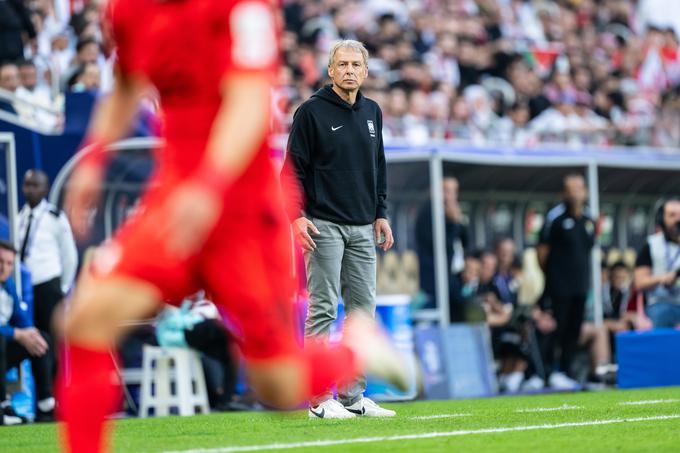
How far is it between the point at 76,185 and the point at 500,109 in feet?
54.4

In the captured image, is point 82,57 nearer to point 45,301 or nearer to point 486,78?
point 45,301

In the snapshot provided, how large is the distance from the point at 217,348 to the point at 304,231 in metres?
4.55

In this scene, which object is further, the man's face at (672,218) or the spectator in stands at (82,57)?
the spectator in stands at (82,57)

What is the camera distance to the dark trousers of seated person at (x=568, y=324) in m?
15.9

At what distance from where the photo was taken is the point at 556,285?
52.3 feet

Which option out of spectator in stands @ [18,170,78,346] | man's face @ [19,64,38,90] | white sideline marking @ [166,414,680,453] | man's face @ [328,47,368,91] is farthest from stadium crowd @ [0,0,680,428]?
white sideline marking @ [166,414,680,453]

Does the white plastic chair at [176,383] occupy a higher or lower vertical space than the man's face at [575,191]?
lower

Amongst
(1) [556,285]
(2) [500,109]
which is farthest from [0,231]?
(2) [500,109]

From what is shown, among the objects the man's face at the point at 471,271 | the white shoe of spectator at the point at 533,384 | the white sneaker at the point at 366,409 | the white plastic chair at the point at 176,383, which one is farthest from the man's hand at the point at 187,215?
the man's face at the point at 471,271

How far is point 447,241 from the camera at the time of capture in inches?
610

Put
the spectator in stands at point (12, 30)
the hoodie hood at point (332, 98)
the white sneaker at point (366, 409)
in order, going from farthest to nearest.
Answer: the spectator in stands at point (12, 30) < the hoodie hood at point (332, 98) < the white sneaker at point (366, 409)

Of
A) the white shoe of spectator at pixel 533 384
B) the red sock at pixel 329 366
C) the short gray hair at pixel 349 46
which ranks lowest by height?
the white shoe of spectator at pixel 533 384

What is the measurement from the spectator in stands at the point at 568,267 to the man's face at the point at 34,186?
5854mm

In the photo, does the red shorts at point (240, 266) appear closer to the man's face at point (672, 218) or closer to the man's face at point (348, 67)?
the man's face at point (348, 67)
